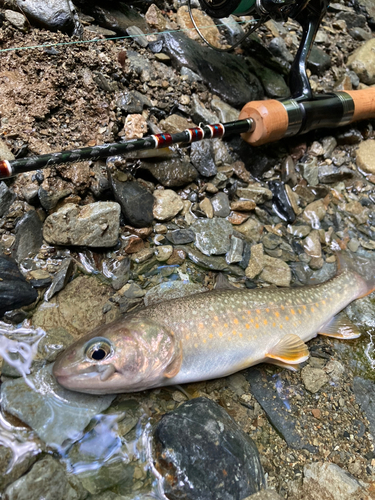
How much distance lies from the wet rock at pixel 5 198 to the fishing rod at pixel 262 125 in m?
0.43

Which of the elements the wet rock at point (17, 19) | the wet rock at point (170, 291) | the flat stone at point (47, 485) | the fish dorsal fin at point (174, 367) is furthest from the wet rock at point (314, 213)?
the wet rock at point (17, 19)

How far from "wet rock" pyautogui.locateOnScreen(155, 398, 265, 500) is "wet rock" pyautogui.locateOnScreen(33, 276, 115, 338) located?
78 centimetres

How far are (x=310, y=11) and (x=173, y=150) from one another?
81.1 inches

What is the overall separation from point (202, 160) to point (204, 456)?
94.9 inches

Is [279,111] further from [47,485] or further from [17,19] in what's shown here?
[47,485]

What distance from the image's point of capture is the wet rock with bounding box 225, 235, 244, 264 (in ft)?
9.39

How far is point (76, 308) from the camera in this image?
2320mm

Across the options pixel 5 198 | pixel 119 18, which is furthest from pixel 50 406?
pixel 119 18

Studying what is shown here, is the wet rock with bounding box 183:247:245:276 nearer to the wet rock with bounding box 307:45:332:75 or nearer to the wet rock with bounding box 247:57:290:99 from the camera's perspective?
the wet rock with bounding box 247:57:290:99

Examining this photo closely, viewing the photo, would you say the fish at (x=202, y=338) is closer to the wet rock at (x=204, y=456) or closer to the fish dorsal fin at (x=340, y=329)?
the fish dorsal fin at (x=340, y=329)

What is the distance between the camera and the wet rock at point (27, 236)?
242 centimetres

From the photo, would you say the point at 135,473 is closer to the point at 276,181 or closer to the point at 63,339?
the point at 63,339

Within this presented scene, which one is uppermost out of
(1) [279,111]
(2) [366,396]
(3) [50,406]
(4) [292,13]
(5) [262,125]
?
(4) [292,13]

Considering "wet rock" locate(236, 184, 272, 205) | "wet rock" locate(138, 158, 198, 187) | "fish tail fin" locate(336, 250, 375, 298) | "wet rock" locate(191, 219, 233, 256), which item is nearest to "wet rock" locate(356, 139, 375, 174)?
"fish tail fin" locate(336, 250, 375, 298)
